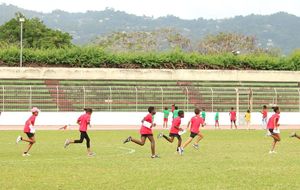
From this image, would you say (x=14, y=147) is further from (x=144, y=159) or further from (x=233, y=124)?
(x=233, y=124)

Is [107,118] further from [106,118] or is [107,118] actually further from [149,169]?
[149,169]

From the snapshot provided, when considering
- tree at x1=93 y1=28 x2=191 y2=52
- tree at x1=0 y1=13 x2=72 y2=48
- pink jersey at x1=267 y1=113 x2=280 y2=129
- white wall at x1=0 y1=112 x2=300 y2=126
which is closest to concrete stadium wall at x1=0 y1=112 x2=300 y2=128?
white wall at x1=0 y1=112 x2=300 y2=126

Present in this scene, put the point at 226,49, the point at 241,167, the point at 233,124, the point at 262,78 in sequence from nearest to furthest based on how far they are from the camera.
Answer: the point at 241,167
the point at 233,124
the point at 262,78
the point at 226,49

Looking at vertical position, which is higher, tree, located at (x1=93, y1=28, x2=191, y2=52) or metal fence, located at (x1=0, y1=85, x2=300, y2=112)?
tree, located at (x1=93, y1=28, x2=191, y2=52)

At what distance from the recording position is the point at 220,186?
15234 millimetres

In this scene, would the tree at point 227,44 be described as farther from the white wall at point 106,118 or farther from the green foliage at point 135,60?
the white wall at point 106,118

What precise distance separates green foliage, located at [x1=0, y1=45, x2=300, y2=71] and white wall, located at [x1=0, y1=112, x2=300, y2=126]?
17.3 m

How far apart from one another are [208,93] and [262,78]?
12.4 m

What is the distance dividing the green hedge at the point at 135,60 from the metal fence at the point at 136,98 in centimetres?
1229

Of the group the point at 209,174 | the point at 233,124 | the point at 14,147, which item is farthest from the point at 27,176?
the point at 233,124

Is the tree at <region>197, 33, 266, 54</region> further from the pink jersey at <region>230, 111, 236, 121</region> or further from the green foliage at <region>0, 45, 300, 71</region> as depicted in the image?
the pink jersey at <region>230, 111, 236, 121</region>

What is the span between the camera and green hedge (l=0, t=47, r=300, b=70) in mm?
74062

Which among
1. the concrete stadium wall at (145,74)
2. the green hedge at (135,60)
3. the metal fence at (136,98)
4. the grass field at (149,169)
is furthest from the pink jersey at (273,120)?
the green hedge at (135,60)

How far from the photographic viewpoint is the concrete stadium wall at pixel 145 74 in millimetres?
66375
